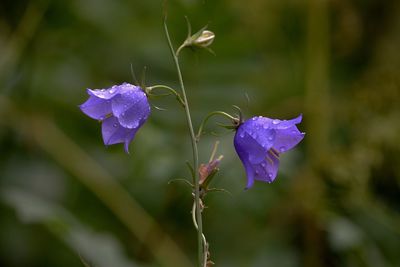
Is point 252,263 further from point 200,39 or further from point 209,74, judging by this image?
point 200,39

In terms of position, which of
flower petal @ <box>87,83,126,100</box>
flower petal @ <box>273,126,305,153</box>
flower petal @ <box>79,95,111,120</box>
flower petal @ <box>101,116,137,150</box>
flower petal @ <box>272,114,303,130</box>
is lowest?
flower petal @ <box>273,126,305,153</box>

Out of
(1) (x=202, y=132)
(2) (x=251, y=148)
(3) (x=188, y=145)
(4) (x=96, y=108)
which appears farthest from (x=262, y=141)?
(3) (x=188, y=145)

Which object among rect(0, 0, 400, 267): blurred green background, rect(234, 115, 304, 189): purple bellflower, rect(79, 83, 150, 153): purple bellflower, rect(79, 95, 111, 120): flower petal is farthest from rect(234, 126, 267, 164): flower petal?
rect(0, 0, 400, 267): blurred green background

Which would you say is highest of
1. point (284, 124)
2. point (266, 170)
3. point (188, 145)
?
point (284, 124)

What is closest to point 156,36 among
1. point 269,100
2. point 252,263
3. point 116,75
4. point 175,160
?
point 116,75

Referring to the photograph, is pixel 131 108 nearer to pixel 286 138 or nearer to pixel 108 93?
pixel 108 93

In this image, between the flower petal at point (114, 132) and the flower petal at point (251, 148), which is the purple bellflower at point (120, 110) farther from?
the flower petal at point (251, 148)

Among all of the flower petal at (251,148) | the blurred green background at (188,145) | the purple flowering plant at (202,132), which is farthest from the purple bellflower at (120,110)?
the blurred green background at (188,145)

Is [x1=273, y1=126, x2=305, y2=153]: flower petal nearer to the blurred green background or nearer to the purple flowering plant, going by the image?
the purple flowering plant

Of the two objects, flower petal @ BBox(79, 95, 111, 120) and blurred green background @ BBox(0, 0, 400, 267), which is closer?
flower petal @ BBox(79, 95, 111, 120)
